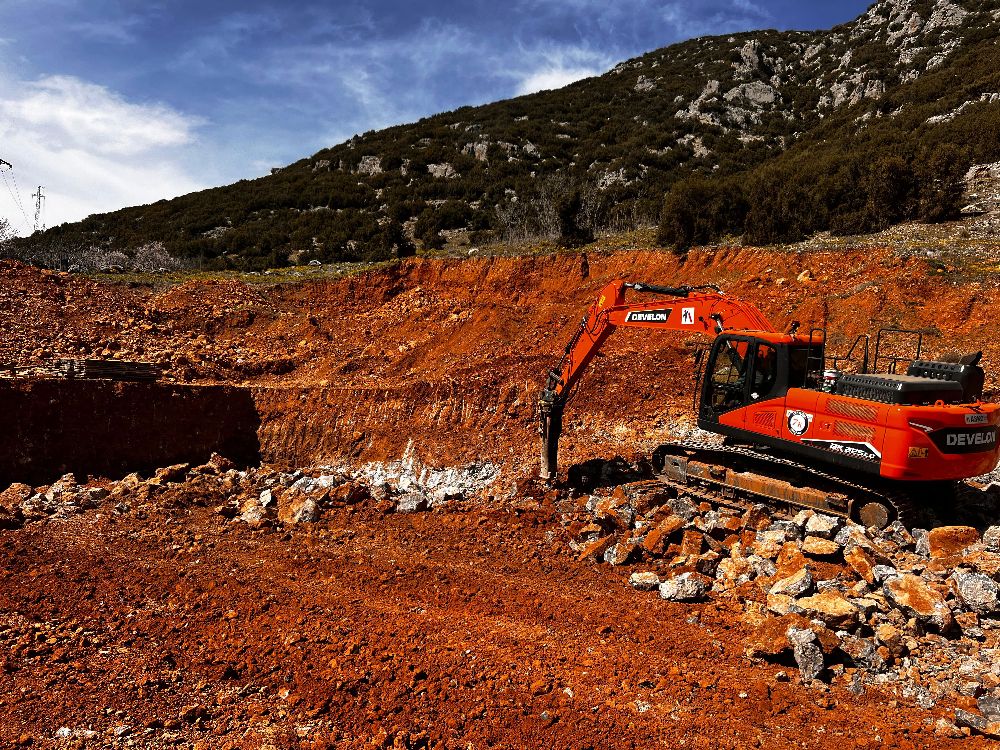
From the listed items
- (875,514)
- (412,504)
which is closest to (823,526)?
(875,514)

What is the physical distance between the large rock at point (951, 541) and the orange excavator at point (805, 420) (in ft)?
1.66

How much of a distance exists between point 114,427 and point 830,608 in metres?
15.3

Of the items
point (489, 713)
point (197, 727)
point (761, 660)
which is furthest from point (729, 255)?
point (197, 727)

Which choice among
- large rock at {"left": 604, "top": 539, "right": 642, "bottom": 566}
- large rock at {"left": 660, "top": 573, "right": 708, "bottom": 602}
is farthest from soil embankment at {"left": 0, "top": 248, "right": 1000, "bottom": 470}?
large rock at {"left": 660, "top": 573, "right": 708, "bottom": 602}

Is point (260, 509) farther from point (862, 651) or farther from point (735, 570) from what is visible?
point (862, 651)

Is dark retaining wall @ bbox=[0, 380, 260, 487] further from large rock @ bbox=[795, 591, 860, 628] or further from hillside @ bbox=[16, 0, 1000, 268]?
hillside @ bbox=[16, 0, 1000, 268]

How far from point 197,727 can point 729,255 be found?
19338 millimetres

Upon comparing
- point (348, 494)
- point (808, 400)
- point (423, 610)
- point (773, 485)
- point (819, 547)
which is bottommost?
point (423, 610)

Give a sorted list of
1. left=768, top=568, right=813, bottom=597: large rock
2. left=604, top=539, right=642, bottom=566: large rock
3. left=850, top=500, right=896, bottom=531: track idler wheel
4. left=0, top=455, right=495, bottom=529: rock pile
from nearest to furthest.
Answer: left=768, top=568, right=813, bottom=597: large rock < left=850, top=500, right=896, bottom=531: track idler wheel < left=604, top=539, right=642, bottom=566: large rock < left=0, top=455, right=495, bottom=529: rock pile

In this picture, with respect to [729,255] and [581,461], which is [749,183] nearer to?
[729,255]

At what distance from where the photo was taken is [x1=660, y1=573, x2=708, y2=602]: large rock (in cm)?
700

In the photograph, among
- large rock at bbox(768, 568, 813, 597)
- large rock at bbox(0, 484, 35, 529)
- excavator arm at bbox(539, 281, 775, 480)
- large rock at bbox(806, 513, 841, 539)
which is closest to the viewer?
large rock at bbox(768, 568, 813, 597)

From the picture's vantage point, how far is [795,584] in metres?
6.44

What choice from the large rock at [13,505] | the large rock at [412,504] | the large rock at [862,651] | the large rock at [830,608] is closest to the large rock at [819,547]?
the large rock at [830,608]
